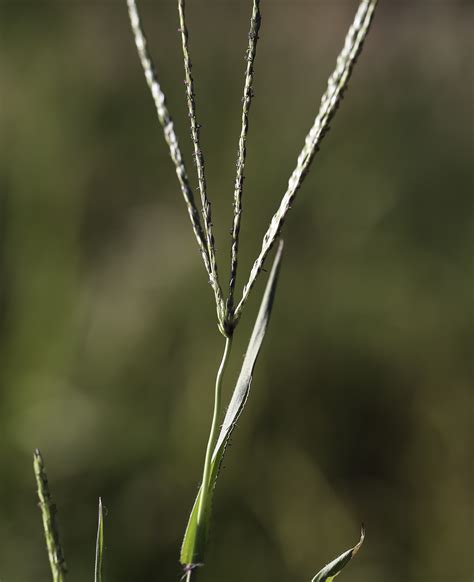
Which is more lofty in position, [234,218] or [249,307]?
[234,218]

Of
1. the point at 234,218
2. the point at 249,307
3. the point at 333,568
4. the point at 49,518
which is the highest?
the point at 234,218

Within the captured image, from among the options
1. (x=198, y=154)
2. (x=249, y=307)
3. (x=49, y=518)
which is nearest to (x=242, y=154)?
(x=198, y=154)

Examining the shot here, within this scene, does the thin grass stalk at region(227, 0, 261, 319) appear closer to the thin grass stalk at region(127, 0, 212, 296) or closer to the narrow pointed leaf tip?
the thin grass stalk at region(127, 0, 212, 296)

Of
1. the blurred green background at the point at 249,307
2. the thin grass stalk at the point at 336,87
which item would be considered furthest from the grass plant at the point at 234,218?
the blurred green background at the point at 249,307

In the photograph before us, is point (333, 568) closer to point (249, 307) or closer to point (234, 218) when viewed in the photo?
point (234, 218)

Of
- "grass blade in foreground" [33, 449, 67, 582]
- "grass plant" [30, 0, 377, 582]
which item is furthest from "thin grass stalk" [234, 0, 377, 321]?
"grass blade in foreground" [33, 449, 67, 582]

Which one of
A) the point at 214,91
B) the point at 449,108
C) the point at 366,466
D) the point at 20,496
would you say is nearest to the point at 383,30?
the point at 449,108

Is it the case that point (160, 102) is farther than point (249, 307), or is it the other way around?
point (249, 307)
